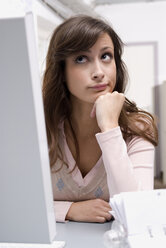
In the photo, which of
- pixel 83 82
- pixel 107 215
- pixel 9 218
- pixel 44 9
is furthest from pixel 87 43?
pixel 44 9

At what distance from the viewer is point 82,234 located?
694 mm

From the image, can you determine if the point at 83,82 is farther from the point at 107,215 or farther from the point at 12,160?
the point at 12,160

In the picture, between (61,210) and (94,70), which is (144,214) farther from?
(94,70)

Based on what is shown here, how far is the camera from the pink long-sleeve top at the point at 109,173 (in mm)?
808

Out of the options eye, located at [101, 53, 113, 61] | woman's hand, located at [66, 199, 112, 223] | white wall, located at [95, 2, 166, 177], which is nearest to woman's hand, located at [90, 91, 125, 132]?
eye, located at [101, 53, 113, 61]

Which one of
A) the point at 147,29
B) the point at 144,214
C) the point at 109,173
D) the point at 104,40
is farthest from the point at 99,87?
the point at 147,29

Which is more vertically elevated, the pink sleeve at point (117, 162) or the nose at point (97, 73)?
the nose at point (97, 73)

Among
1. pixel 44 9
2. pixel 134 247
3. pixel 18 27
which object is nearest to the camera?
pixel 18 27

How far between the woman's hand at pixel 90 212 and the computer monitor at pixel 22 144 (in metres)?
0.34

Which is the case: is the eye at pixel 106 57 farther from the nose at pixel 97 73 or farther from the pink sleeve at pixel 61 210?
the pink sleeve at pixel 61 210

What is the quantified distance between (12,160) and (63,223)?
0.42 metres

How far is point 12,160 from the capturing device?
426 mm

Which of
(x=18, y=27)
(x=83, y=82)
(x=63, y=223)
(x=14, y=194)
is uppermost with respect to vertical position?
(x=18, y=27)

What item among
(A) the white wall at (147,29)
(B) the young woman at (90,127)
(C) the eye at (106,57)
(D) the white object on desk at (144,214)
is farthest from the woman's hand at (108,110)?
(A) the white wall at (147,29)
